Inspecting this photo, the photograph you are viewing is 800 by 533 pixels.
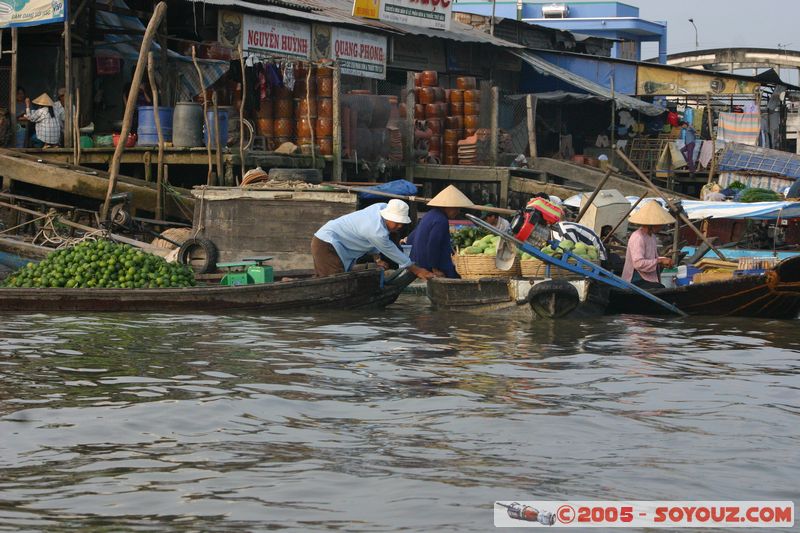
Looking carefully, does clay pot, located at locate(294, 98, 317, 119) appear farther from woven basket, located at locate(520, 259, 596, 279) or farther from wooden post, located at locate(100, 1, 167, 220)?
woven basket, located at locate(520, 259, 596, 279)

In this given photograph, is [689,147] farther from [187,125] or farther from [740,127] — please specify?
[187,125]

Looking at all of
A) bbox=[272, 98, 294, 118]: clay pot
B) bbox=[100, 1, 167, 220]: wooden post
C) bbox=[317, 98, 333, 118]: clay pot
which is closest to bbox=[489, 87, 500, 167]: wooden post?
bbox=[317, 98, 333, 118]: clay pot

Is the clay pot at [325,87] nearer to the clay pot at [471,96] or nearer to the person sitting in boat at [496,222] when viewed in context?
the person sitting in boat at [496,222]

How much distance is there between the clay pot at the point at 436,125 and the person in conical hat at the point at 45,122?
21.3ft

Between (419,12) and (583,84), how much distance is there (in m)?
5.13

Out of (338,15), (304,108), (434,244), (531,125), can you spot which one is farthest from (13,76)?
(531,125)

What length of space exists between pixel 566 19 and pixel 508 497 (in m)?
40.5

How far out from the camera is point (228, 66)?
16.7 meters

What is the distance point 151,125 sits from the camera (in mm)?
15219

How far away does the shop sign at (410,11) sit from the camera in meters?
21.5

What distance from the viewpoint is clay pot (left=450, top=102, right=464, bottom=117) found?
2045 cm

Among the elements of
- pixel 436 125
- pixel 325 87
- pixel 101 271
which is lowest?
pixel 101 271

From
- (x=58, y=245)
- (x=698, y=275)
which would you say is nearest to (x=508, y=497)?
(x=698, y=275)

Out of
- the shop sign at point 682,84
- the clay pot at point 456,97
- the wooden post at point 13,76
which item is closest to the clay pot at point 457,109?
the clay pot at point 456,97
